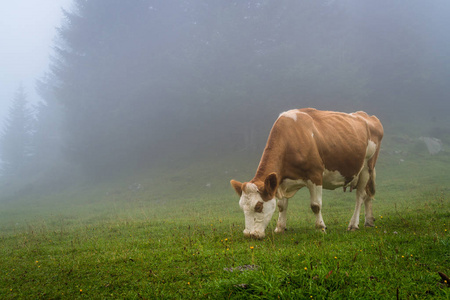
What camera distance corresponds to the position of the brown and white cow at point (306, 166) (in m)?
6.93

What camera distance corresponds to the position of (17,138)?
5456cm

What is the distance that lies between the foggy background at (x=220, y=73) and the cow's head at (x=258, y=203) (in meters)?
23.1

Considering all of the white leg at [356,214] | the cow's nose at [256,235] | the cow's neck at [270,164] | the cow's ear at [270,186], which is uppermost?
the cow's neck at [270,164]

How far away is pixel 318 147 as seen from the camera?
7.98 metres

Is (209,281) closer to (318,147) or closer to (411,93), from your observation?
(318,147)

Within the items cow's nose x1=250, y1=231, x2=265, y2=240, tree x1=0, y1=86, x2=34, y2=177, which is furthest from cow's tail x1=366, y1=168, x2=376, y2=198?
tree x1=0, y1=86, x2=34, y2=177

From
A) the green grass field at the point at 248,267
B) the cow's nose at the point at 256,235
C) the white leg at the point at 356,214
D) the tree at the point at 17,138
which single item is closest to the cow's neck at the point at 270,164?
the cow's nose at the point at 256,235

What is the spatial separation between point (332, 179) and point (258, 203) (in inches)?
106

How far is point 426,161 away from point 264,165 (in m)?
24.9

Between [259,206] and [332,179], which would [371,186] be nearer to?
[332,179]

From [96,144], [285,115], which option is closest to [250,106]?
[96,144]

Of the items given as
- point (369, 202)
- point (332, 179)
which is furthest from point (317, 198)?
point (369, 202)

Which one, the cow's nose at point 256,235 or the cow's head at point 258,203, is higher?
the cow's head at point 258,203

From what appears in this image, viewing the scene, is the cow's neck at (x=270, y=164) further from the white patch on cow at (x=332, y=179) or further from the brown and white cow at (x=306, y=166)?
the white patch on cow at (x=332, y=179)
